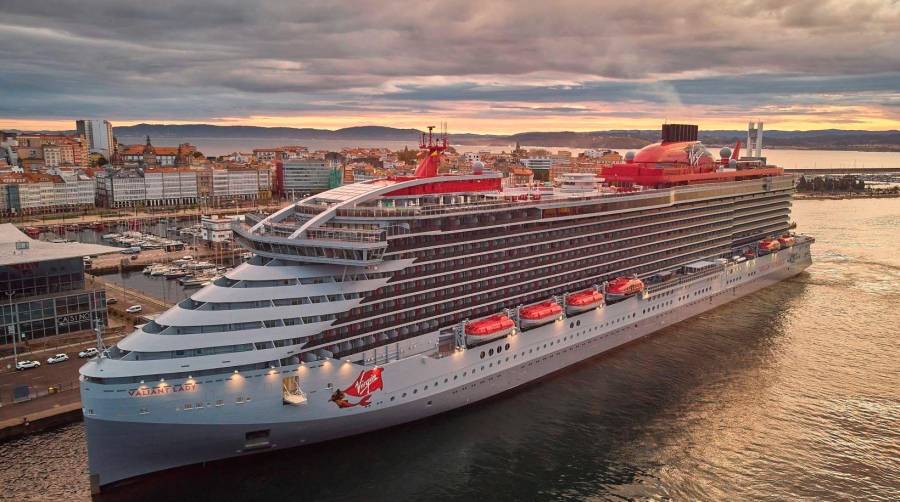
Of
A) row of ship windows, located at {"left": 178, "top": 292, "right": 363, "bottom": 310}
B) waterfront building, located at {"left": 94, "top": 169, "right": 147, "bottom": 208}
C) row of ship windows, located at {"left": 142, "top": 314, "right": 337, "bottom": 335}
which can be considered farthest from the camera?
waterfront building, located at {"left": 94, "top": 169, "right": 147, "bottom": 208}

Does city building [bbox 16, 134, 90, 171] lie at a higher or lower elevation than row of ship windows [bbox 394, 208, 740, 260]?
higher

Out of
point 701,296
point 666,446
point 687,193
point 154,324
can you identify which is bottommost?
point 666,446

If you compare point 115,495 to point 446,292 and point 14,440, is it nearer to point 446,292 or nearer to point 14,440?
point 14,440

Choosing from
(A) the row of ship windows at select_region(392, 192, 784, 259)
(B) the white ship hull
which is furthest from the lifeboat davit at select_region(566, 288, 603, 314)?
(A) the row of ship windows at select_region(392, 192, 784, 259)

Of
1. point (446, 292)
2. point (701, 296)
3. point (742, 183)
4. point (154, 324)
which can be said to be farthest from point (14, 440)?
point (742, 183)

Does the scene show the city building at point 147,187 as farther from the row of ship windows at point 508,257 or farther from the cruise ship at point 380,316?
the row of ship windows at point 508,257

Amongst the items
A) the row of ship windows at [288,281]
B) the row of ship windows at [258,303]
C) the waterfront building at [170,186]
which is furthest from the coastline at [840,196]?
the row of ship windows at [258,303]

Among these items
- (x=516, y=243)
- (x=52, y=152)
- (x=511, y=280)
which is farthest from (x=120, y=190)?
(x=511, y=280)

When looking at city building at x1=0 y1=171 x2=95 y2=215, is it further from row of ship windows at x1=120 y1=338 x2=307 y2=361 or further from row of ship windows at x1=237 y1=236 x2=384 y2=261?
row of ship windows at x1=237 y1=236 x2=384 y2=261
